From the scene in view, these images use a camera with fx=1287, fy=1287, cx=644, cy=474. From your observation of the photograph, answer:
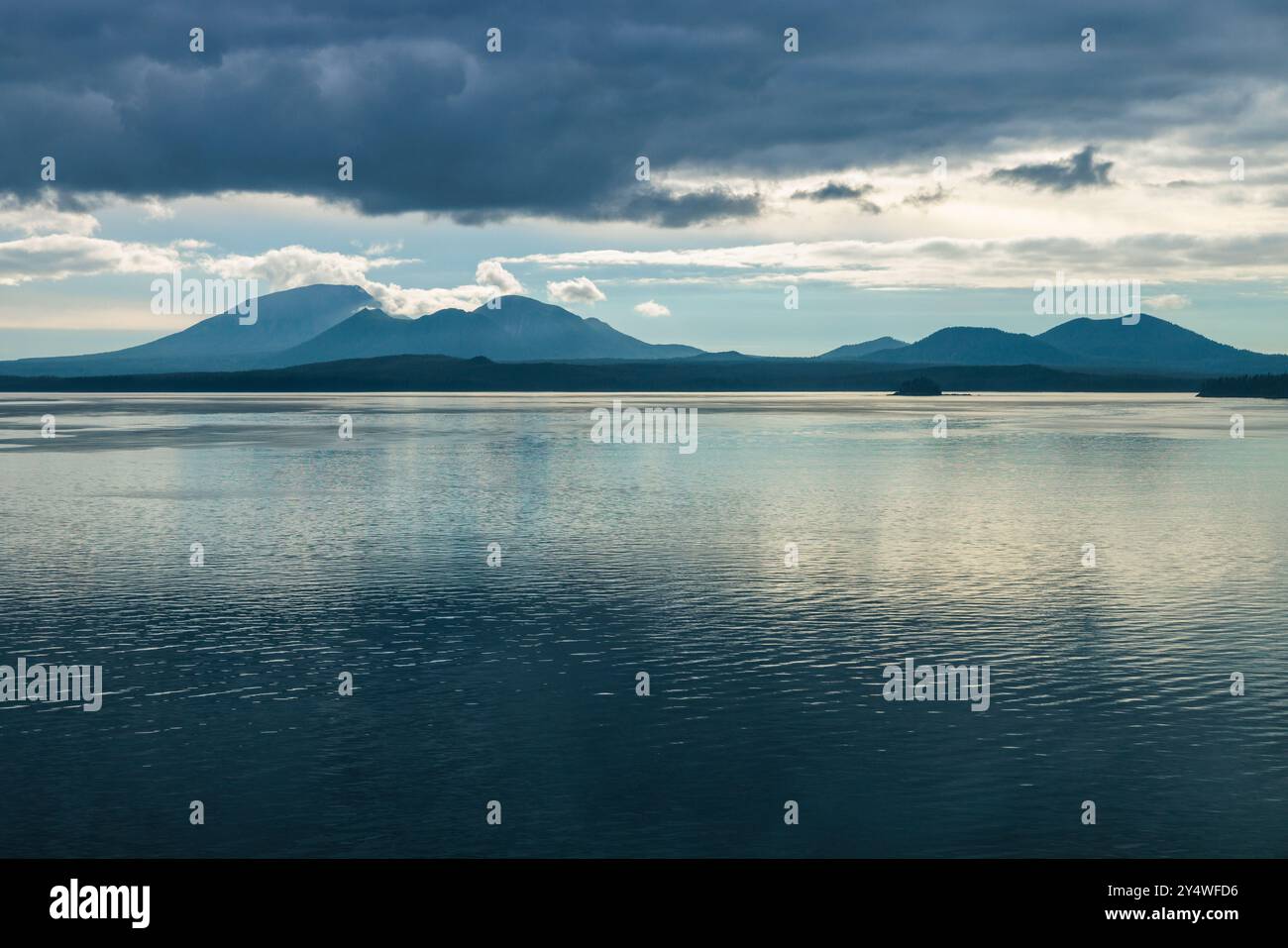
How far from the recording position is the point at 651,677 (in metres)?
33.2

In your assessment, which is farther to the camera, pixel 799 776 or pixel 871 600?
pixel 871 600

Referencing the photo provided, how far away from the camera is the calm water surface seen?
23219 mm

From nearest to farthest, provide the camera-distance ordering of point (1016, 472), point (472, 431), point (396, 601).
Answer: point (396, 601), point (1016, 472), point (472, 431)

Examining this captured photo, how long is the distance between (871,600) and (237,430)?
149848mm

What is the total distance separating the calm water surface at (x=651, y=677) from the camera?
2322 cm

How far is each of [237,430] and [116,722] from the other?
157 metres

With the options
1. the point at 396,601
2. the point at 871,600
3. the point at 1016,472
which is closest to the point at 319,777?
the point at 396,601

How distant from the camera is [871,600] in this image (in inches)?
1720

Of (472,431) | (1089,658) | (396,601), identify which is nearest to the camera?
(1089,658)

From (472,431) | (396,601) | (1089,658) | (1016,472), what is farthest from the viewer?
(472,431)

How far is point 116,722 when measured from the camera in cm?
2900
